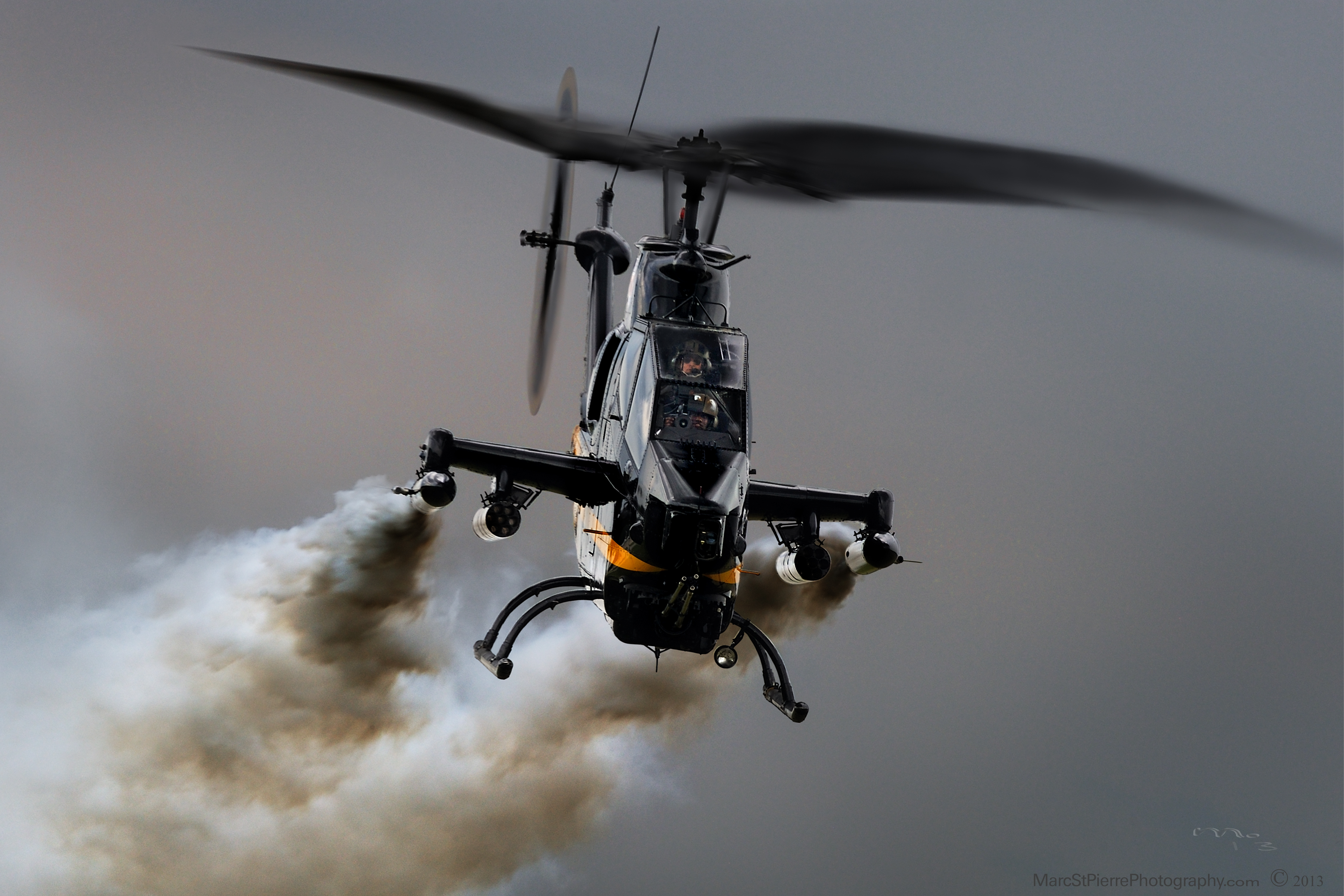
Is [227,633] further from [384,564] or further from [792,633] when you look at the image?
[792,633]

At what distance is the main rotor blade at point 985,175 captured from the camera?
8.94 m

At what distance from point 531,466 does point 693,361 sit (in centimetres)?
266

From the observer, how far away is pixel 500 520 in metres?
13.1

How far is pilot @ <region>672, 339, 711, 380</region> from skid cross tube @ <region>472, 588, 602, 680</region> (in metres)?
3.02

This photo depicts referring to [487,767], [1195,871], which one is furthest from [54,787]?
[1195,871]

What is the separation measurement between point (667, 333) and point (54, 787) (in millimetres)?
12666

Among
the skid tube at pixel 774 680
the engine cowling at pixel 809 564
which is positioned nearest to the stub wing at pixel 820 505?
the engine cowling at pixel 809 564

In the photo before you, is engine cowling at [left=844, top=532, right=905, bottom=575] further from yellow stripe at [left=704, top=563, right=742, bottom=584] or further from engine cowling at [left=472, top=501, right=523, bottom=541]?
engine cowling at [left=472, top=501, right=523, bottom=541]

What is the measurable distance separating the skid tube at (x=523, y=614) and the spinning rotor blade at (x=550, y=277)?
4756 mm

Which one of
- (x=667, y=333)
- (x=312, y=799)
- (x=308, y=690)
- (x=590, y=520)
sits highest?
(x=667, y=333)

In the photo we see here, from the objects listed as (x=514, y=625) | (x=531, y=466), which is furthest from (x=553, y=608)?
(x=531, y=466)

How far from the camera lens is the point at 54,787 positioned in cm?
1738

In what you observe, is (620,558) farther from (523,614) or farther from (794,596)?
(794,596)

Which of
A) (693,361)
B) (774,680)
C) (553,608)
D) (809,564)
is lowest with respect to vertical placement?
(774,680)
